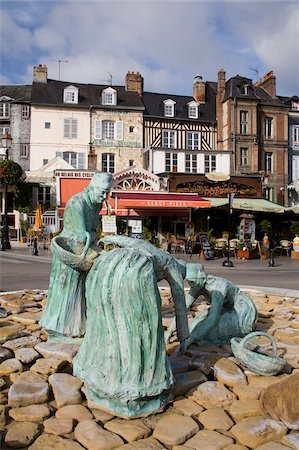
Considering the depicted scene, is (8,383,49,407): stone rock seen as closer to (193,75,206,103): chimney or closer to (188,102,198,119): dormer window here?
(188,102,198,119): dormer window

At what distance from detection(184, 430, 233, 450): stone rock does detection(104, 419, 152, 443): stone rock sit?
30cm

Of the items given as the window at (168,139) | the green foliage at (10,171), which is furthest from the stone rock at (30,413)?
the window at (168,139)

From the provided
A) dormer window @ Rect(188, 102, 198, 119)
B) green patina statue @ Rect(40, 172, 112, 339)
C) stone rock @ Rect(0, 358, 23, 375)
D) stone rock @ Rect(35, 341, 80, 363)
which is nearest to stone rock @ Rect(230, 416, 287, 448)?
stone rock @ Rect(35, 341, 80, 363)

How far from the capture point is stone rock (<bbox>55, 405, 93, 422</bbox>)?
3135mm

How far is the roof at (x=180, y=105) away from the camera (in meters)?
30.3

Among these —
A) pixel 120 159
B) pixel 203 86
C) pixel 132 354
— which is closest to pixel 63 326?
pixel 132 354

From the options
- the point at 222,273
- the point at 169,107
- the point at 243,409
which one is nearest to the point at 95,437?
the point at 243,409

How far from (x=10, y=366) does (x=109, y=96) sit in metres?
27.5

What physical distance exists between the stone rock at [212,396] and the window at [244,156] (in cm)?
2670

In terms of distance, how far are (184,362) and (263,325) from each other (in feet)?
7.24

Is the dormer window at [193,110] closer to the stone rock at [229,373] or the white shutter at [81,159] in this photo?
the white shutter at [81,159]

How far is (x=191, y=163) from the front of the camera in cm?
2738

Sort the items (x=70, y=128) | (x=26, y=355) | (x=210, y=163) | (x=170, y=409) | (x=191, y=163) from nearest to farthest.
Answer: (x=170, y=409) → (x=26, y=355) → (x=191, y=163) → (x=210, y=163) → (x=70, y=128)

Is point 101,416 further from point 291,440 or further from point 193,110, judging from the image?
point 193,110
